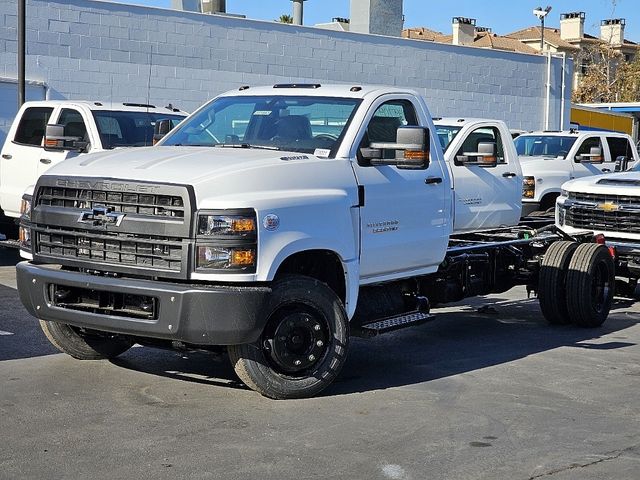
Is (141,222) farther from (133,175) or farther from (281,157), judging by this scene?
(281,157)

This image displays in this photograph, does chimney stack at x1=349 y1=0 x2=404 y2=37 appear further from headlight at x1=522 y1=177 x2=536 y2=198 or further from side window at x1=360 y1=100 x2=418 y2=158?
side window at x1=360 y1=100 x2=418 y2=158

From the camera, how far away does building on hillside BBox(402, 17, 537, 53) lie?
225 feet

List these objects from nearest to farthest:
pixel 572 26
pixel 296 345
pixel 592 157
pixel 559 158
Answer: pixel 296 345, pixel 592 157, pixel 559 158, pixel 572 26

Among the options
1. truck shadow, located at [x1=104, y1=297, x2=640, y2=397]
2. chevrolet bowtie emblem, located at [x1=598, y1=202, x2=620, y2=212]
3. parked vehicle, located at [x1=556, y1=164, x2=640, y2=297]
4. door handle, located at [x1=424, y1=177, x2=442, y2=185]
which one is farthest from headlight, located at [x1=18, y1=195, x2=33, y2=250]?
chevrolet bowtie emblem, located at [x1=598, y1=202, x2=620, y2=212]

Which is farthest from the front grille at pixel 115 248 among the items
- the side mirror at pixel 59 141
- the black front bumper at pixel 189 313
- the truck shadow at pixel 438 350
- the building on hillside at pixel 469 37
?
the building on hillside at pixel 469 37

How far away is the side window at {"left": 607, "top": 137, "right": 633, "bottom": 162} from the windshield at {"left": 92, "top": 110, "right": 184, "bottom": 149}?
9942mm

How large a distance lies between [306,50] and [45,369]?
18276 mm

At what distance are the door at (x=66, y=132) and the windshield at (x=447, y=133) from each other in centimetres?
455

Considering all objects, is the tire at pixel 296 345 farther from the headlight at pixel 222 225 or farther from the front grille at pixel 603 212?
the front grille at pixel 603 212

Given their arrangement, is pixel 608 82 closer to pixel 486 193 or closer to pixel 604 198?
pixel 604 198

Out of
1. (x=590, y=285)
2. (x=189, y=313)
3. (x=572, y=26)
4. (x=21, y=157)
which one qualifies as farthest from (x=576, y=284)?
(x=572, y=26)

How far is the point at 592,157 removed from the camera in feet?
61.8

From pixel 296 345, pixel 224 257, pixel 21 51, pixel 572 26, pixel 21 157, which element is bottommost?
pixel 296 345

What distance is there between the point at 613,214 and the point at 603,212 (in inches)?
5.8
